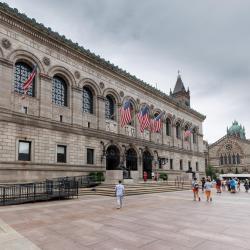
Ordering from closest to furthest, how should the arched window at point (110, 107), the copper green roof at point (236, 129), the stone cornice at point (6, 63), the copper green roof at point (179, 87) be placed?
the stone cornice at point (6, 63) < the arched window at point (110, 107) < the copper green roof at point (179, 87) < the copper green roof at point (236, 129)

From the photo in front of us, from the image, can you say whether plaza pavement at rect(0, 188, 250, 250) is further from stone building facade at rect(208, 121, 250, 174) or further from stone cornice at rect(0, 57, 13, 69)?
stone building facade at rect(208, 121, 250, 174)

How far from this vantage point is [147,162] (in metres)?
38.0

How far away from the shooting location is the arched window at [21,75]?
23.2 meters

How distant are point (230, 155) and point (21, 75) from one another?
80.3 m

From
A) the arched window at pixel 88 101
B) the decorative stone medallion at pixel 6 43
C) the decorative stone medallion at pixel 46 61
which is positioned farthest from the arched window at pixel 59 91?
the decorative stone medallion at pixel 6 43

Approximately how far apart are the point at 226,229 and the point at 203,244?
2218mm

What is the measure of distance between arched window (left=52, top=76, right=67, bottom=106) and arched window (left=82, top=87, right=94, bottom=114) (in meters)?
2.78

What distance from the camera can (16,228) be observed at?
360 inches

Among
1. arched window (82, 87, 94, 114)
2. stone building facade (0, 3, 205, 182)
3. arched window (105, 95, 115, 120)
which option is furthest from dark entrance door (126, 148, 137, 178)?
arched window (82, 87, 94, 114)

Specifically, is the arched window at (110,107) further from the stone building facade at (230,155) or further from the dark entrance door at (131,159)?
the stone building facade at (230,155)

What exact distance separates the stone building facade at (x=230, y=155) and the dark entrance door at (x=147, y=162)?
56811mm

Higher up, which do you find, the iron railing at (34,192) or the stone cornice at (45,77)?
the stone cornice at (45,77)

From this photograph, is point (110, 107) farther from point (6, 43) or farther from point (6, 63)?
point (6, 43)

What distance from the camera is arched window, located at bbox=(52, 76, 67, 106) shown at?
26.5 meters
